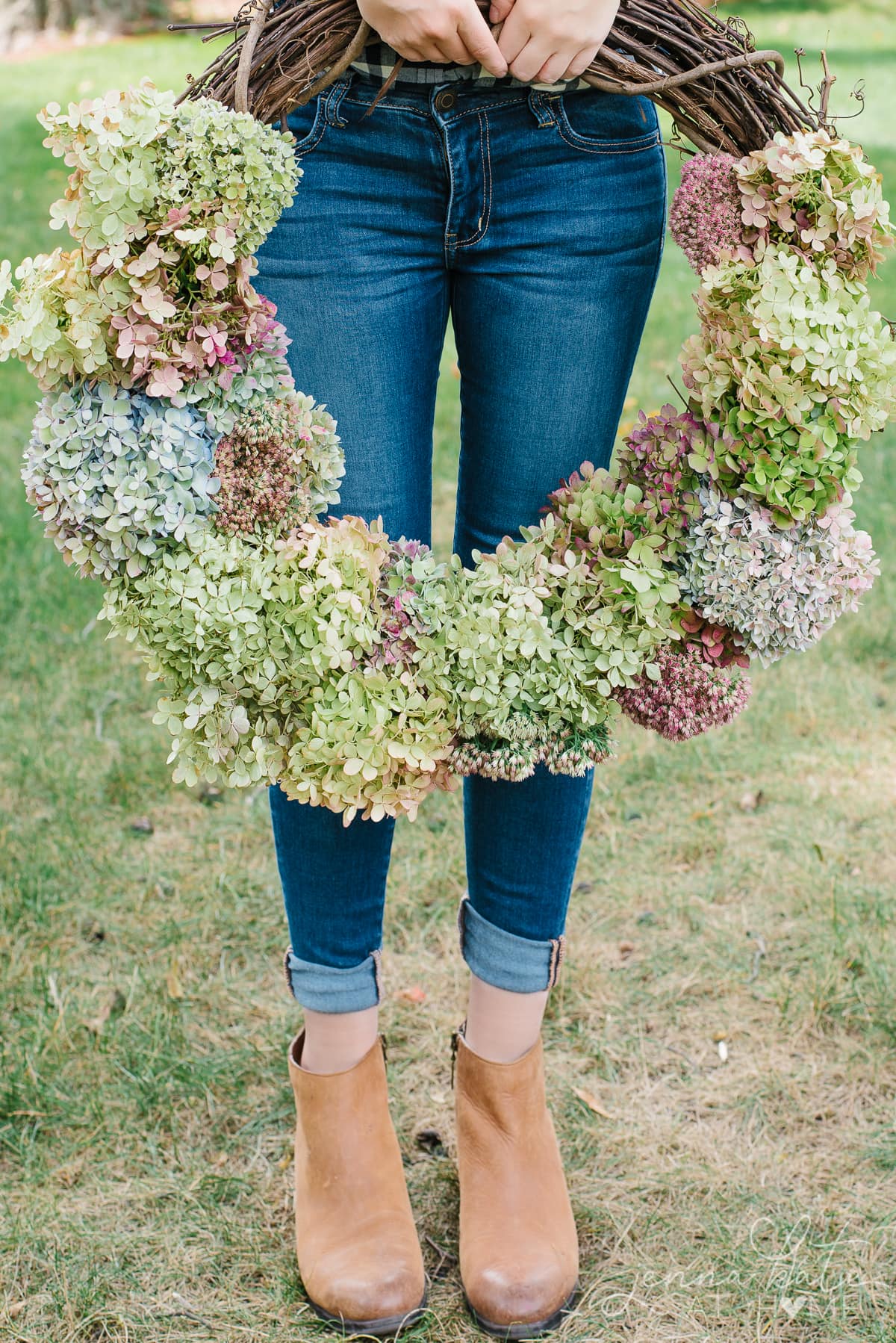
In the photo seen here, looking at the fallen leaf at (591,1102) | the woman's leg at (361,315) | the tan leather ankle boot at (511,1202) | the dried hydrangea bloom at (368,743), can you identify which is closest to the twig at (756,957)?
the fallen leaf at (591,1102)

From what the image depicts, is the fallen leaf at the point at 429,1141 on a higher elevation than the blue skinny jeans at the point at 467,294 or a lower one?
lower

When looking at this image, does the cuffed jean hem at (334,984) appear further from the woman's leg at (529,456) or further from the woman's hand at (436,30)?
the woman's hand at (436,30)

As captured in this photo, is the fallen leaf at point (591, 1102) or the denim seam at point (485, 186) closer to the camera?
the denim seam at point (485, 186)

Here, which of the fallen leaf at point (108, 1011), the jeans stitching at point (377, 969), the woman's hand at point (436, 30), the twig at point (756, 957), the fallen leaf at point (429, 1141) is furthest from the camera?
the twig at point (756, 957)

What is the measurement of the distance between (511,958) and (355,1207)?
0.42m

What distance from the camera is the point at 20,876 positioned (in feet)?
8.23

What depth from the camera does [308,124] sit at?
4.59ft

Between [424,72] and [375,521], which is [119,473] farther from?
[424,72]

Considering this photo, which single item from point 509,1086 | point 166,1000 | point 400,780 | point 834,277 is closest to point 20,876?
point 166,1000

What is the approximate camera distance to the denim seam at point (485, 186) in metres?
1.39

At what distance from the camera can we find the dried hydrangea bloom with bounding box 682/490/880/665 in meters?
1.41

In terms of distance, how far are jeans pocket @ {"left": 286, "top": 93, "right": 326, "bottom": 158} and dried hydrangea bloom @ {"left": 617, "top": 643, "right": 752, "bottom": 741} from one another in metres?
0.72

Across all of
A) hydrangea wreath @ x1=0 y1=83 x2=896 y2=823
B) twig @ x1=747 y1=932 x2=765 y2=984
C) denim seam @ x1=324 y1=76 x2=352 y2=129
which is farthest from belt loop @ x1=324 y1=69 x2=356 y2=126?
twig @ x1=747 y1=932 x2=765 y2=984

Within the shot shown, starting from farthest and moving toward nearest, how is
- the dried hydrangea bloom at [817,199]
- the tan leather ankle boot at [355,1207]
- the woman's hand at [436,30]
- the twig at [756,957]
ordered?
→ 1. the twig at [756,957]
2. the tan leather ankle boot at [355,1207]
3. the dried hydrangea bloom at [817,199]
4. the woman's hand at [436,30]
